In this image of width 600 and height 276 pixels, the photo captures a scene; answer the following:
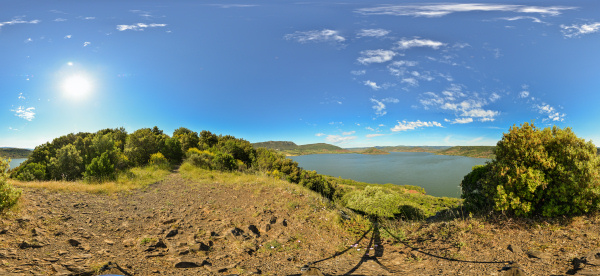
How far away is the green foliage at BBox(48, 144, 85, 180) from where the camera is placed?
12852mm

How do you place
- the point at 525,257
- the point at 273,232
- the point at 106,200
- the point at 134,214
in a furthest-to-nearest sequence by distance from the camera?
the point at 106,200 < the point at 134,214 < the point at 273,232 < the point at 525,257

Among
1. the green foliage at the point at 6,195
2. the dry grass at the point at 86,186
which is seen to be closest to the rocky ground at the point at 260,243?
the green foliage at the point at 6,195

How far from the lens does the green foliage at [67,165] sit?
12.9 meters

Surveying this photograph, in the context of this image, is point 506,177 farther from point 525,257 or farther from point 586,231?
point 525,257

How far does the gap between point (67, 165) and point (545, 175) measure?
2153 centimetres

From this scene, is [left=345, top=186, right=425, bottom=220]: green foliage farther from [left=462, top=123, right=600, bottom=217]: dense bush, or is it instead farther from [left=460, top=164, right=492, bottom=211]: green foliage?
[left=462, top=123, right=600, bottom=217]: dense bush

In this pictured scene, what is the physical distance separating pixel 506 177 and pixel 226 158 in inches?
665

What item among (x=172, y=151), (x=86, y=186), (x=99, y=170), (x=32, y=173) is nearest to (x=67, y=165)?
(x=32, y=173)

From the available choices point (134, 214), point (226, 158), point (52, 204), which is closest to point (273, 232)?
point (134, 214)

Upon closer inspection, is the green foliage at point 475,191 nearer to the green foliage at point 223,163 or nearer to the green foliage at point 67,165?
the green foliage at point 223,163

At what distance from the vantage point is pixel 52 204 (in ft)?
20.9

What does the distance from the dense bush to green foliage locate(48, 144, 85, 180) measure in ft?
65.2

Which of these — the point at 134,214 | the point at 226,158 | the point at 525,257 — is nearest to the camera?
the point at 525,257

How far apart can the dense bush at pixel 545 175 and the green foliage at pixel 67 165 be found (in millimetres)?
19884
